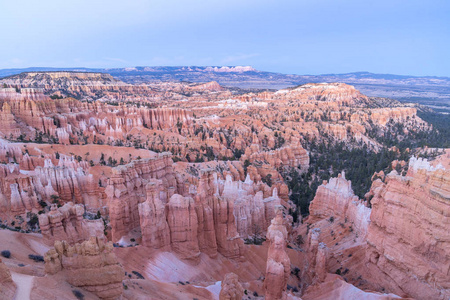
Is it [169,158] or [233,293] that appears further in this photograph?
[169,158]

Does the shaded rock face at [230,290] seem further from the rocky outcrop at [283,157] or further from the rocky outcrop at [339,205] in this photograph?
the rocky outcrop at [283,157]

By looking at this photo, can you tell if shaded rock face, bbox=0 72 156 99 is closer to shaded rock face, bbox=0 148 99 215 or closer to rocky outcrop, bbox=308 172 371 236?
shaded rock face, bbox=0 148 99 215

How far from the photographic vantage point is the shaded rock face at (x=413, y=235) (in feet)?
44.3

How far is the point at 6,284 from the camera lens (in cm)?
806

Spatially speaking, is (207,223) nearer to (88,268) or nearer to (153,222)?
(153,222)

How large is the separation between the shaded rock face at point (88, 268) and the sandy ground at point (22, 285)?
86 centimetres

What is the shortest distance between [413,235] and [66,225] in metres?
17.2

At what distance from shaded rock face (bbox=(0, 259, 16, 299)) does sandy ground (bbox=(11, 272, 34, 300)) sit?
0.15 m

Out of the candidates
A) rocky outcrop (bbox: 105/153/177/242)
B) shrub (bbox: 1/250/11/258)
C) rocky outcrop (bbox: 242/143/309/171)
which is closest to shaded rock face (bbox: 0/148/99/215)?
rocky outcrop (bbox: 105/153/177/242)

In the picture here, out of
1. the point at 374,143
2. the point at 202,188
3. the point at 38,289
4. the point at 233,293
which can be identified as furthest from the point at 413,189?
the point at 374,143

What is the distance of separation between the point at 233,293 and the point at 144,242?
24.4ft

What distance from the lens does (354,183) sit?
4072cm

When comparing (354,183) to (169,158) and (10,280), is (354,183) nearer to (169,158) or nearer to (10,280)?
(169,158)

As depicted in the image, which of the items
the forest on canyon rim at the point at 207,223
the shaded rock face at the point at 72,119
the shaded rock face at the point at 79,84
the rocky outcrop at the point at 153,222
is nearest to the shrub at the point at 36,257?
the forest on canyon rim at the point at 207,223
